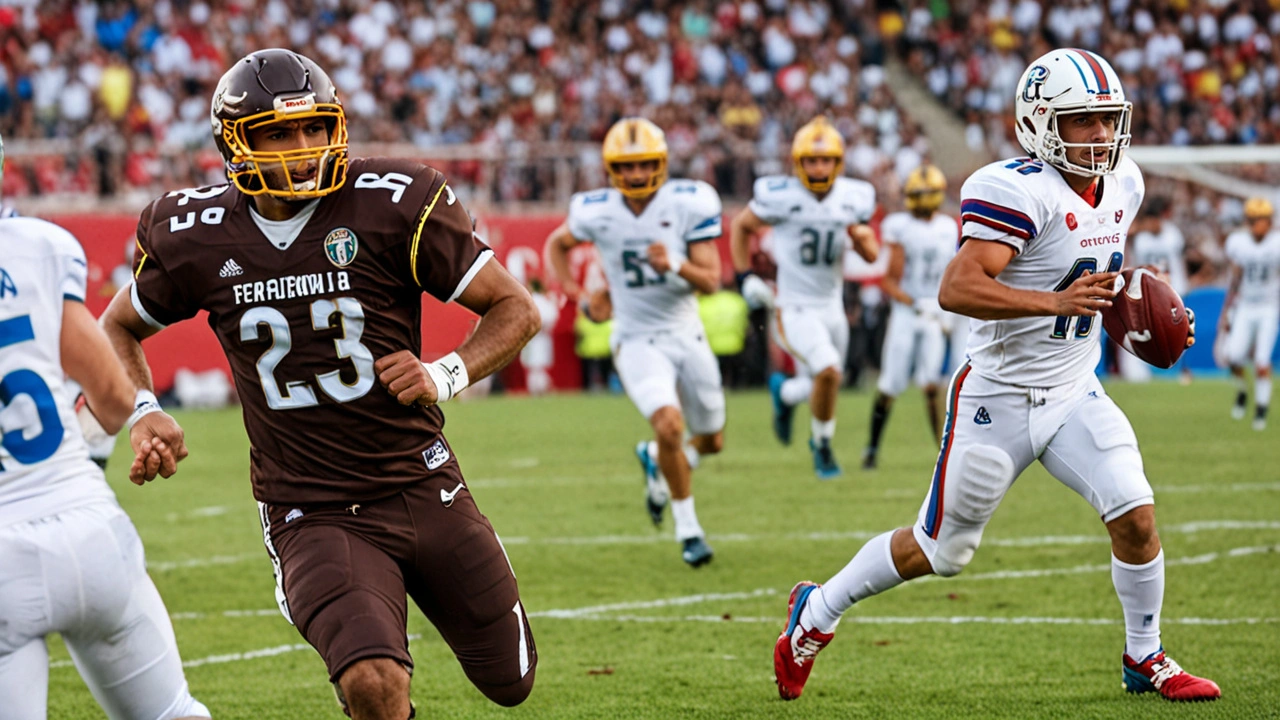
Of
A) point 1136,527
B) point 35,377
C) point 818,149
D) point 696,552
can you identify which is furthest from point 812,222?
point 35,377

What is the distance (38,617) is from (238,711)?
2.22 meters

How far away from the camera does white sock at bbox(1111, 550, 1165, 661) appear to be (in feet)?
16.1

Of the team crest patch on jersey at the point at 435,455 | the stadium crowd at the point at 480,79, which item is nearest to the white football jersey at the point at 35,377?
the team crest patch on jersey at the point at 435,455

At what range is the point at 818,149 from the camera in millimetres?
10344

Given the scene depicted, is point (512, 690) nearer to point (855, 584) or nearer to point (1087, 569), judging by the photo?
point (855, 584)

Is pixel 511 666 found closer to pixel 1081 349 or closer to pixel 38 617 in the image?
pixel 38 617

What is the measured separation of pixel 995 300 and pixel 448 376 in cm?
175

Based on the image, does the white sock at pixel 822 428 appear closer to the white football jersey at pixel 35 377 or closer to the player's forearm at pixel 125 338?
the player's forearm at pixel 125 338

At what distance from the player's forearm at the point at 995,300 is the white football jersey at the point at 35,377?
254 centimetres

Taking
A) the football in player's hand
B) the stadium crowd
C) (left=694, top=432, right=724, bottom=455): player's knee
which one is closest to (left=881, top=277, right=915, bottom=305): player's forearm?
(left=694, top=432, right=724, bottom=455): player's knee

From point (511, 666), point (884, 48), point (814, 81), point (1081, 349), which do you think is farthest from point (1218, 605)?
point (884, 48)

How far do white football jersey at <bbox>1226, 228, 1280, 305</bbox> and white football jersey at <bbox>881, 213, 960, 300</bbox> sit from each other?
352 centimetres

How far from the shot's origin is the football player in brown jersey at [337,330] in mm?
3824

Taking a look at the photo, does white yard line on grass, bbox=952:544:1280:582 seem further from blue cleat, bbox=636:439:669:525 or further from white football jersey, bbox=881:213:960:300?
white football jersey, bbox=881:213:960:300
